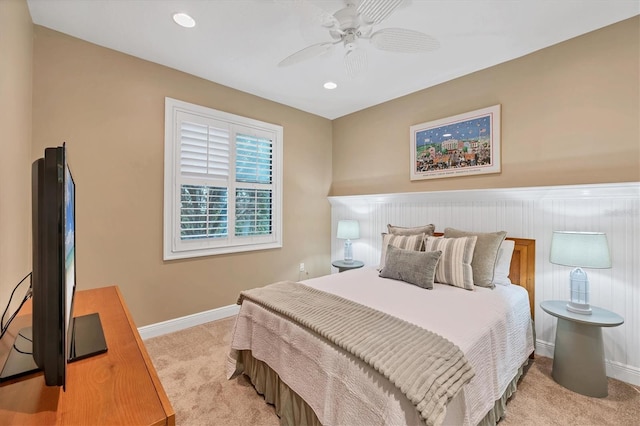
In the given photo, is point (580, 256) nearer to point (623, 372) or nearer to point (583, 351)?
point (583, 351)

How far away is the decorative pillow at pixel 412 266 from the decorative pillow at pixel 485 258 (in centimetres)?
33

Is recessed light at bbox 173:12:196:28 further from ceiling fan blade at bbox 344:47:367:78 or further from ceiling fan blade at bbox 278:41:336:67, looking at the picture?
ceiling fan blade at bbox 344:47:367:78

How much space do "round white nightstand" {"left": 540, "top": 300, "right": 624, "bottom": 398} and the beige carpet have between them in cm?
Result: 7

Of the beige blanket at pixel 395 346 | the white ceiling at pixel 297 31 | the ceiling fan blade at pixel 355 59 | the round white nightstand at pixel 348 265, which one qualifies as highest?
the white ceiling at pixel 297 31

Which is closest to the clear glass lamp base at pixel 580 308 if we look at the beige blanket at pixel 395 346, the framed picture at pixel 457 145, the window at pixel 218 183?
the framed picture at pixel 457 145

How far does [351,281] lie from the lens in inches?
95.9

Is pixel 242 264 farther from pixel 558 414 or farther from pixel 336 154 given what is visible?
pixel 558 414

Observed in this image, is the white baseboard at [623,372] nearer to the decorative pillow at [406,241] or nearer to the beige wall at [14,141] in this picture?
the decorative pillow at [406,241]

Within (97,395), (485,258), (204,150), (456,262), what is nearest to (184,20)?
(204,150)

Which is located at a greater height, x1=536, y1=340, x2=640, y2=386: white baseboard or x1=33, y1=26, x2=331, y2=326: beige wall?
x1=33, y1=26, x2=331, y2=326: beige wall

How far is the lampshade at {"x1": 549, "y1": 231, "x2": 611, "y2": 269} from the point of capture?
1.85 m

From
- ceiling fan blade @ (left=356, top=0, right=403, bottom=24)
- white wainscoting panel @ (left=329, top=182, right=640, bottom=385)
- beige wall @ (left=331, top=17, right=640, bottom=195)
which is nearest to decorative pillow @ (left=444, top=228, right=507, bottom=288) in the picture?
white wainscoting panel @ (left=329, top=182, right=640, bottom=385)

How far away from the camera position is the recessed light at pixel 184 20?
2.04 metres

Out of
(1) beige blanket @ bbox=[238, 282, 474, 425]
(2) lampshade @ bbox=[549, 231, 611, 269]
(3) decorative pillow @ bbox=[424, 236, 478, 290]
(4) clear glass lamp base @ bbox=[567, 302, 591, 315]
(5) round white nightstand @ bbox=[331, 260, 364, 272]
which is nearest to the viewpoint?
(1) beige blanket @ bbox=[238, 282, 474, 425]
